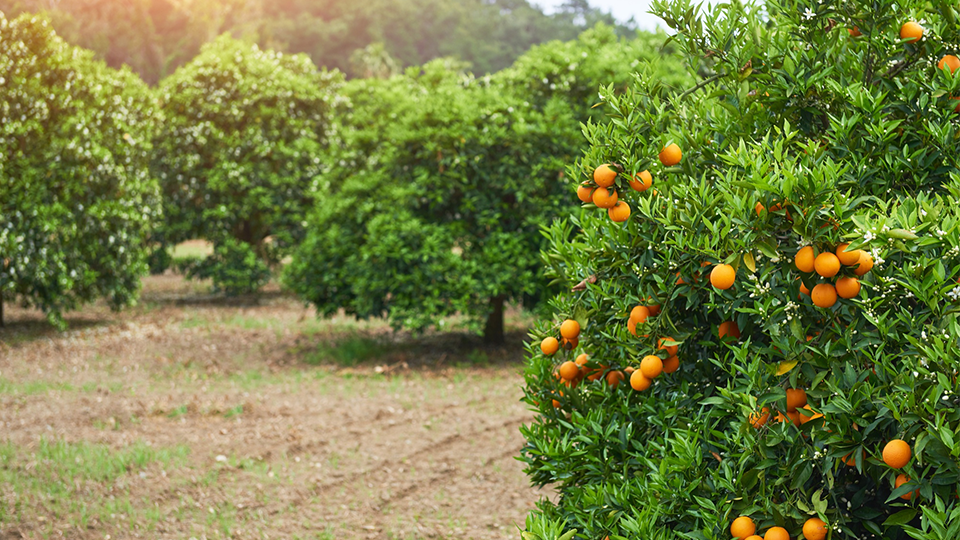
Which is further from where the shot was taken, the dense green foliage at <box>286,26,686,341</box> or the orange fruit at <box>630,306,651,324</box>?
the dense green foliage at <box>286,26,686,341</box>

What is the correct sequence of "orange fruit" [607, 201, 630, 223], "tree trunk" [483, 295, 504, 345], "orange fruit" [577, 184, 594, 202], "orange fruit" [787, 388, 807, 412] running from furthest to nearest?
"tree trunk" [483, 295, 504, 345] → "orange fruit" [577, 184, 594, 202] → "orange fruit" [607, 201, 630, 223] → "orange fruit" [787, 388, 807, 412]

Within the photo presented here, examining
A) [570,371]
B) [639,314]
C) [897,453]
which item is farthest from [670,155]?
[897,453]

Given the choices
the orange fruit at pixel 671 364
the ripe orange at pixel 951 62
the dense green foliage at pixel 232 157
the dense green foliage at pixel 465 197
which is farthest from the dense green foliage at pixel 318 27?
the ripe orange at pixel 951 62

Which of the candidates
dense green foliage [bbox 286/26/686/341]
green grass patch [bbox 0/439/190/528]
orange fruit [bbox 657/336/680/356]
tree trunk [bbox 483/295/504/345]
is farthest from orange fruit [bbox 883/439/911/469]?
tree trunk [bbox 483/295/504/345]

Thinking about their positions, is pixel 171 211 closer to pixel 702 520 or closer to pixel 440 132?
pixel 440 132

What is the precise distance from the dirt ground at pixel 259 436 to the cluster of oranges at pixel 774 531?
8.68ft

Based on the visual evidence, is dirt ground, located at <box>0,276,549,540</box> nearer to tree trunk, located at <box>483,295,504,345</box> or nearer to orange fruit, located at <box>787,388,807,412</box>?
tree trunk, located at <box>483,295,504,345</box>

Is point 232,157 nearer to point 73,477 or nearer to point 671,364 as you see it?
point 73,477

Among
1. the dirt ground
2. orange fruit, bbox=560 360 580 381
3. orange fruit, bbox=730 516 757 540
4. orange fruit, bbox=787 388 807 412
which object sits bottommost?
the dirt ground

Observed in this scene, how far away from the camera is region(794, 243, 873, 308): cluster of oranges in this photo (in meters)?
1.77

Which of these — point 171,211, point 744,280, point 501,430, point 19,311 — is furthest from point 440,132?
point 19,311

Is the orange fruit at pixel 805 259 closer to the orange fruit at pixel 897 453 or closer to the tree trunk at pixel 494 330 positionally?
the orange fruit at pixel 897 453

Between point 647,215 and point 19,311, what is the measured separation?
13923 mm

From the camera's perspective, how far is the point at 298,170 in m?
14.2
